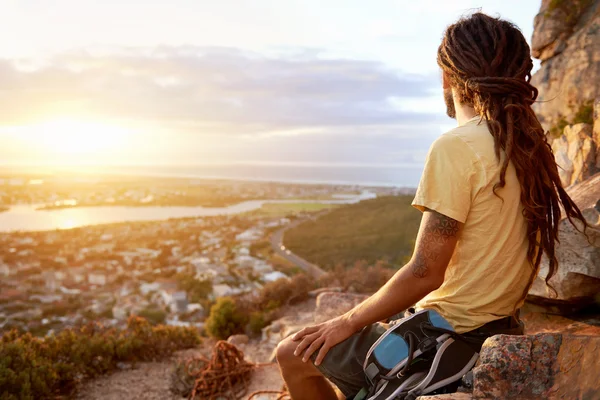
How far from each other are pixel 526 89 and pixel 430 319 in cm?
104

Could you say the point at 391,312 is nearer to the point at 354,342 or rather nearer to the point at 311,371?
the point at 354,342

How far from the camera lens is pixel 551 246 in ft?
6.73

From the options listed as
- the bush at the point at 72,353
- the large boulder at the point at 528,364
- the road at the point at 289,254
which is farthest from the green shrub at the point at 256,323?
the large boulder at the point at 528,364

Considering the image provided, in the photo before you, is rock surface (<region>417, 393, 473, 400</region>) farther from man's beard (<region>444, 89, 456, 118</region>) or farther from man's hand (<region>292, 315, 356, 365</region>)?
man's beard (<region>444, 89, 456, 118</region>)

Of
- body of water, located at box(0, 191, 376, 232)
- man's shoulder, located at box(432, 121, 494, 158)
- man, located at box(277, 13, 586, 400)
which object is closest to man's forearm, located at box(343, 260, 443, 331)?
man, located at box(277, 13, 586, 400)

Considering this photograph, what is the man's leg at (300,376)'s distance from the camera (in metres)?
2.29

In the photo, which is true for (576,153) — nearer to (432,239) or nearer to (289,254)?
(432,239)

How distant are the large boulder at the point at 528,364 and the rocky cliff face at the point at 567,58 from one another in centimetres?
333

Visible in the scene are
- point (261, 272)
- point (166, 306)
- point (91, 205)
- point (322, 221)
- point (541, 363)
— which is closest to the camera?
point (541, 363)

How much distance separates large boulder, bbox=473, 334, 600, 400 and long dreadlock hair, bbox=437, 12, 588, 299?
360 millimetres

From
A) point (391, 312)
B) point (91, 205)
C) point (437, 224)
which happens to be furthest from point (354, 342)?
point (91, 205)

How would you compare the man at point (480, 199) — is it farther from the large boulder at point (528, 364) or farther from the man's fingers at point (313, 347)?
the large boulder at point (528, 364)

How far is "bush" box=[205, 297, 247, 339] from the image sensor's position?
812 centimetres

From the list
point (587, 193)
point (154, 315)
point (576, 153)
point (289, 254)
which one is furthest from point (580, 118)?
point (289, 254)
